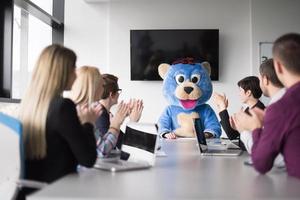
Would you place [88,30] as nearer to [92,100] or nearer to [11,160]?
[92,100]

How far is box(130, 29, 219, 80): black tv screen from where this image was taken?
502 centimetres

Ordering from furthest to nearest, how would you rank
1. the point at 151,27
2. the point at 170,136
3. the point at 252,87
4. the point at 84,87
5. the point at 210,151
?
1. the point at 151,27
2. the point at 170,136
3. the point at 252,87
4. the point at 210,151
5. the point at 84,87

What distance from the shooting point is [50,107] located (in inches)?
53.9

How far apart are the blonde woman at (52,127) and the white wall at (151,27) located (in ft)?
12.1

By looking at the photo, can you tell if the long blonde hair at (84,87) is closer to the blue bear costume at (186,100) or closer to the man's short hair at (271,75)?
the man's short hair at (271,75)

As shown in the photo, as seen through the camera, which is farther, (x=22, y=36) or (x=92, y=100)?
(x=22, y=36)

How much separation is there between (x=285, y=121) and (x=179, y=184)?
0.40m

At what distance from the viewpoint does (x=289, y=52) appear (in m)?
1.36

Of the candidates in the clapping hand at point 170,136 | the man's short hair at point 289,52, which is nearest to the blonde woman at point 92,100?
the man's short hair at point 289,52

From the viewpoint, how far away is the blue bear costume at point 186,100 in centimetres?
327

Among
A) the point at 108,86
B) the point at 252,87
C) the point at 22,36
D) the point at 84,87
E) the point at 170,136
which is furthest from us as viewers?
the point at 22,36

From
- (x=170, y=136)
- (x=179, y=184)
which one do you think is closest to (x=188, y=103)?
(x=170, y=136)

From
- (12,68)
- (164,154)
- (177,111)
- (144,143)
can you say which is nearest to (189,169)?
(144,143)

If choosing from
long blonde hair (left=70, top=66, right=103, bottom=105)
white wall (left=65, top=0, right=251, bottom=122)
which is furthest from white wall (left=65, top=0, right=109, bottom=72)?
long blonde hair (left=70, top=66, right=103, bottom=105)
